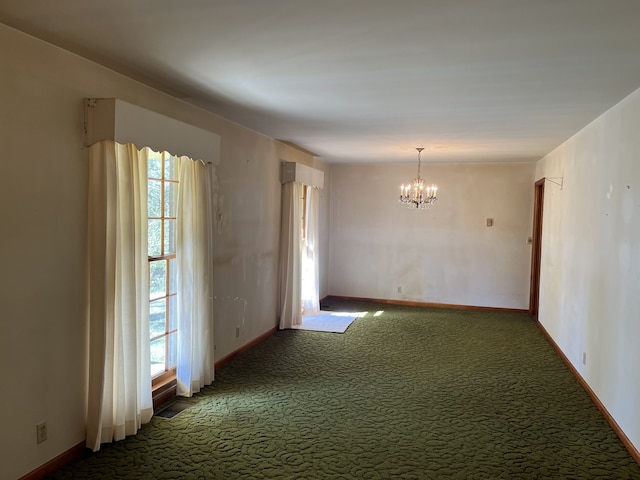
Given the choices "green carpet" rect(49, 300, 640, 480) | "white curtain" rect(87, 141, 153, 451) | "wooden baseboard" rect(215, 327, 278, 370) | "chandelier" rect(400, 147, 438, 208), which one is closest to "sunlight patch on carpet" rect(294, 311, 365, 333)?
"wooden baseboard" rect(215, 327, 278, 370)

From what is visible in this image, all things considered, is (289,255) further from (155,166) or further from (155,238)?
(155,166)

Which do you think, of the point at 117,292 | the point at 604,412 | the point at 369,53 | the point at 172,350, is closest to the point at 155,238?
the point at 117,292

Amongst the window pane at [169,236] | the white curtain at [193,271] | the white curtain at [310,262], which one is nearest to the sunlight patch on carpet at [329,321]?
the white curtain at [310,262]

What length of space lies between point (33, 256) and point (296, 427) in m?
2.05

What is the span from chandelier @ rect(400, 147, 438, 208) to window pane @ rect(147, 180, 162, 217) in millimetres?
3869

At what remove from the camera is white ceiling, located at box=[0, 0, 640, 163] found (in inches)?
79.6

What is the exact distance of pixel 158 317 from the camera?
12.5ft

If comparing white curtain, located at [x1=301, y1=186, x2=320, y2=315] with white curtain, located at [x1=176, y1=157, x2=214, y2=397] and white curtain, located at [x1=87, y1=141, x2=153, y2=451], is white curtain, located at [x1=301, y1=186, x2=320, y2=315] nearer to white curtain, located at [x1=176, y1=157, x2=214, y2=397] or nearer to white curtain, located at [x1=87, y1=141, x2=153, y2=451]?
white curtain, located at [x1=176, y1=157, x2=214, y2=397]

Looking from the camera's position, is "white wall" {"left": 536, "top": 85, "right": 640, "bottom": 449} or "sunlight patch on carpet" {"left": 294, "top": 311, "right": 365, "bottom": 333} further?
"sunlight patch on carpet" {"left": 294, "top": 311, "right": 365, "bottom": 333}

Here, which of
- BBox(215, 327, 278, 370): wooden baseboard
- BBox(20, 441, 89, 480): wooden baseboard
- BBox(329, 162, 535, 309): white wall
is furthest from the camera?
BBox(329, 162, 535, 309): white wall

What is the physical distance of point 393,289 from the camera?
8.12m

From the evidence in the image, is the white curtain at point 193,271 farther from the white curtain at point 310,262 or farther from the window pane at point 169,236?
the white curtain at point 310,262

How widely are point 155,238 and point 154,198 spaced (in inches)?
12.5

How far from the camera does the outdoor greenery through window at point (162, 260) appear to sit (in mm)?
3672
